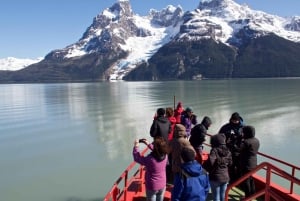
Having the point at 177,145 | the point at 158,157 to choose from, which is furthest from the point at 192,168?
the point at 177,145

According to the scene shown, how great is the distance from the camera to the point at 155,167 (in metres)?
8.48

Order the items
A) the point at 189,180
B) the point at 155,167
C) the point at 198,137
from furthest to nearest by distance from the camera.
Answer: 1. the point at 198,137
2. the point at 155,167
3. the point at 189,180

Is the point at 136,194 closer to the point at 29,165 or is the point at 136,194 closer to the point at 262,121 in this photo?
the point at 29,165

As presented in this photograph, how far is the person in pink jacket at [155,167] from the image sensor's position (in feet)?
27.1

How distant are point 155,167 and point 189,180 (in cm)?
144

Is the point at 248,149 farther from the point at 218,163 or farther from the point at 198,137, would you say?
the point at 218,163

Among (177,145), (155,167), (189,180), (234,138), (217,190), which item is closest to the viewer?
(189,180)

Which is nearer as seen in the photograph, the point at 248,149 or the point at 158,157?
the point at 158,157

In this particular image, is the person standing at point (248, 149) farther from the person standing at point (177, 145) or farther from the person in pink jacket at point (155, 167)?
the person in pink jacket at point (155, 167)

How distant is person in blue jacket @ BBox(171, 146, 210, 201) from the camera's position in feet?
Result: 23.4

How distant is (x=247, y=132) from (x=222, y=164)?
1.71 meters

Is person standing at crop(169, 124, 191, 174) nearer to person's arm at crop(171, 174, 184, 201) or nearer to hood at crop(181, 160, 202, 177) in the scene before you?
person's arm at crop(171, 174, 184, 201)

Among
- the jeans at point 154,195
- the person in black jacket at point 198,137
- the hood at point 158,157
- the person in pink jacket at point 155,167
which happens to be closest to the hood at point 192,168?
the person in pink jacket at point 155,167

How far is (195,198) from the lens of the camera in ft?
24.0
